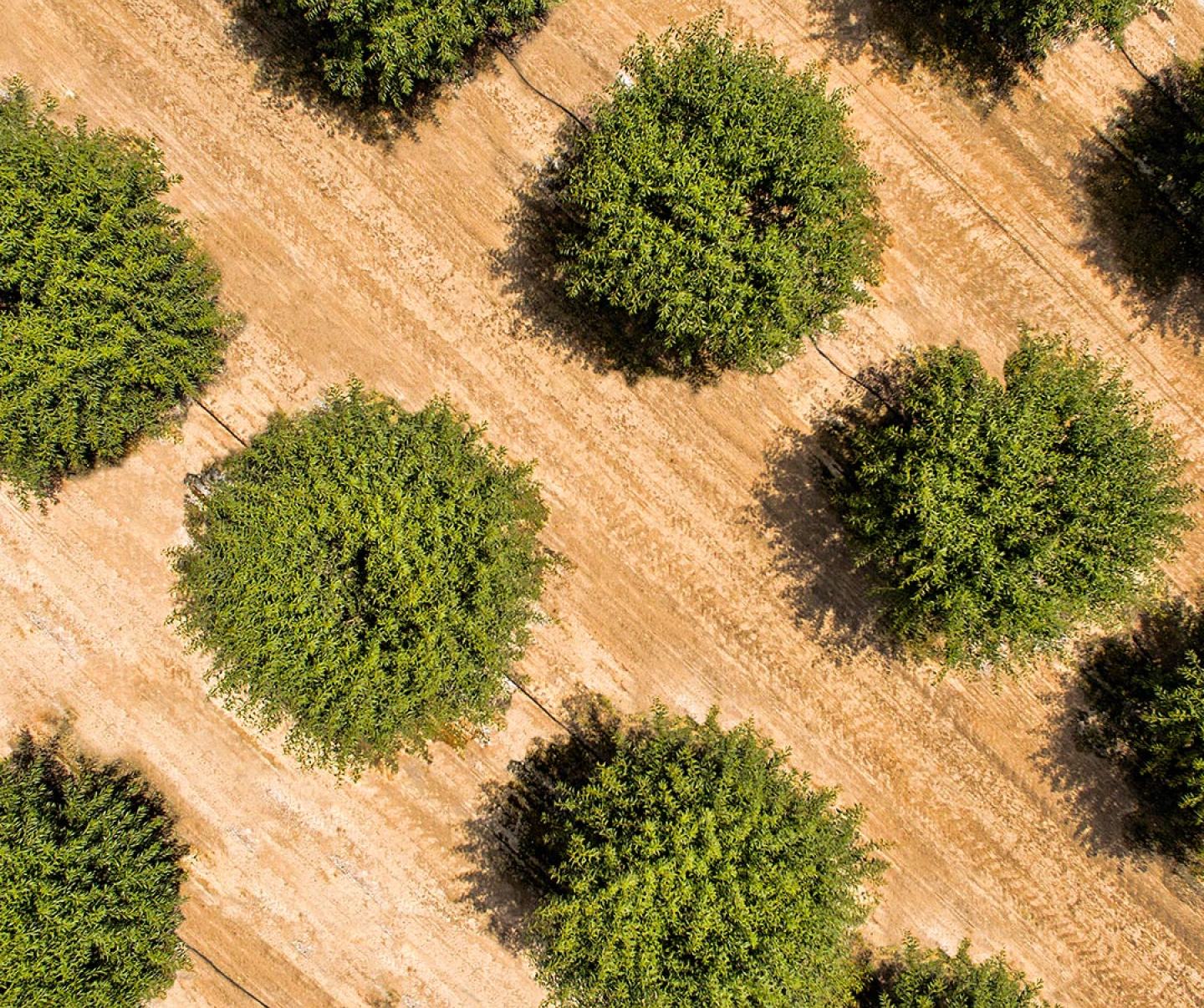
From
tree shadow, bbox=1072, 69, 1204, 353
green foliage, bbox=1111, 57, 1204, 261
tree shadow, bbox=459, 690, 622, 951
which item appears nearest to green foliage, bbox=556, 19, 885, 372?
tree shadow, bbox=1072, 69, 1204, 353

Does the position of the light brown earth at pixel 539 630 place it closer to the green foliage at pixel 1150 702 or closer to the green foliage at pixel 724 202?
the green foliage at pixel 1150 702

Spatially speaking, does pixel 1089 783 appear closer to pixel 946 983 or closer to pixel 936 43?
pixel 946 983

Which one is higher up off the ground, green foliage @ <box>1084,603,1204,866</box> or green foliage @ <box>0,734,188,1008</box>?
green foliage @ <box>1084,603,1204,866</box>

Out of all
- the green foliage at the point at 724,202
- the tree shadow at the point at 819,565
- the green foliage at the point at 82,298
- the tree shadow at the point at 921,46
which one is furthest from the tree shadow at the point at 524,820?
the tree shadow at the point at 921,46

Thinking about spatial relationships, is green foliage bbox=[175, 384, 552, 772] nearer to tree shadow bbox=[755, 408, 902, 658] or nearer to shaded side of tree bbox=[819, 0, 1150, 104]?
tree shadow bbox=[755, 408, 902, 658]

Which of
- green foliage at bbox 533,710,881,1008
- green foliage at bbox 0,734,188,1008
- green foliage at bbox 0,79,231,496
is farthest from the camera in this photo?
green foliage at bbox 0,734,188,1008

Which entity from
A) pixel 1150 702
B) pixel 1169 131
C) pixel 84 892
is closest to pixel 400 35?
pixel 1169 131

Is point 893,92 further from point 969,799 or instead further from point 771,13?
point 969,799

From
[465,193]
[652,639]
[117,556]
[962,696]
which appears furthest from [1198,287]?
[117,556]
